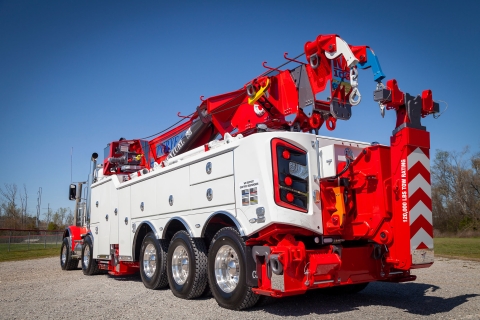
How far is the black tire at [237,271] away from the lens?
664 centimetres

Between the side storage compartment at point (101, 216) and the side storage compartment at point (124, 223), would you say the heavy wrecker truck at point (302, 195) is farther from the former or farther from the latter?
the side storage compartment at point (101, 216)

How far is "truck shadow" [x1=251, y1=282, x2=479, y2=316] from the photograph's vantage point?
6855 millimetres

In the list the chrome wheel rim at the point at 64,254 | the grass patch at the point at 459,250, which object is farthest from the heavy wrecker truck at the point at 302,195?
the grass patch at the point at 459,250

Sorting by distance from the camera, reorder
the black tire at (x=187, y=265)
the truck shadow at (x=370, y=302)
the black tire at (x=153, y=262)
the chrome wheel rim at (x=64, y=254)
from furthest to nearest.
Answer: the chrome wheel rim at (x=64, y=254)
the black tire at (x=153, y=262)
the black tire at (x=187, y=265)
the truck shadow at (x=370, y=302)

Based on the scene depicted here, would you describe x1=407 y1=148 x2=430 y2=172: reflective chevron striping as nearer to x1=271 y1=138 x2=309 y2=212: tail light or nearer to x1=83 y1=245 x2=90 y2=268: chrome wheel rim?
x1=271 y1=138 x2=309 y2=212: tail light

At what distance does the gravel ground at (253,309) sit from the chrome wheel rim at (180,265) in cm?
41

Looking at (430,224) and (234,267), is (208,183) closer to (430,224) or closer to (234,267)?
(234,267)

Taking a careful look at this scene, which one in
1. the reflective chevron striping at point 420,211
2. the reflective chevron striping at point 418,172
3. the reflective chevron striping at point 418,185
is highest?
the reflective chevron striping at point 418,172

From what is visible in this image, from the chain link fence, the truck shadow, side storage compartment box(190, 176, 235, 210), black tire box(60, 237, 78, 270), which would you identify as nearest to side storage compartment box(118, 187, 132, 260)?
side storage compartment box(190, 176, 235, 210)

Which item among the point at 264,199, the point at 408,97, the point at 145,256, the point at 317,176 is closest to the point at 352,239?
the point at 317,176

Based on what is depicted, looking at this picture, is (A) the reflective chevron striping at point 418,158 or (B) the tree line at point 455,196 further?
(B) the tree line at point 455,196

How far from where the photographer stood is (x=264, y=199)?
636 centimetres

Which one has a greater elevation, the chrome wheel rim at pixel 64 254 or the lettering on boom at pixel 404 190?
the lettering on boom at pixel 404 190

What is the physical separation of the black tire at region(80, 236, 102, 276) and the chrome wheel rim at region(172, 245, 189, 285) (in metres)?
5.61
